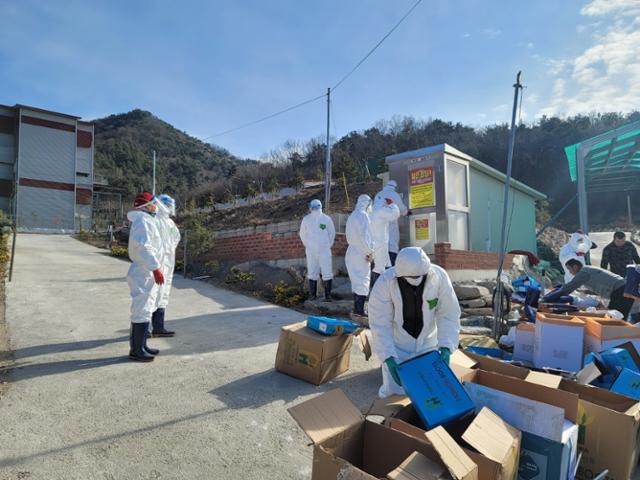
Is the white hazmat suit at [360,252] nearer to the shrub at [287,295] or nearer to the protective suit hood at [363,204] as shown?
the protective suit hood at [363,204]

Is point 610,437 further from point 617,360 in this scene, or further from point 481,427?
point 617,360

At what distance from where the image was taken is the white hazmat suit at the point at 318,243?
7668 mm

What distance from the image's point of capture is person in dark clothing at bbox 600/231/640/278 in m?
7.77

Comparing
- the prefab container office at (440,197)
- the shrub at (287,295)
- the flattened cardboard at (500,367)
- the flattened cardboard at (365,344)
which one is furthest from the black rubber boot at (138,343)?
the prefab container office at (440,197)

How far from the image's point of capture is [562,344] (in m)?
4.04

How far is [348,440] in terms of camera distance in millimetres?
2109

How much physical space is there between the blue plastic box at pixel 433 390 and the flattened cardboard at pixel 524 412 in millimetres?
115

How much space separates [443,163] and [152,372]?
21.8ft

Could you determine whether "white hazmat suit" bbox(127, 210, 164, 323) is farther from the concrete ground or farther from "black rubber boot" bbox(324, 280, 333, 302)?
"black rubber boot" bbox(324, 280, 333, 302)

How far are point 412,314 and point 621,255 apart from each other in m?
6.86

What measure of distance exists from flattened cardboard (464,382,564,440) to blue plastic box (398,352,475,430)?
4.5 inches

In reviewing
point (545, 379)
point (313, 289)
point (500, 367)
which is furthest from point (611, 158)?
point (545, 379)

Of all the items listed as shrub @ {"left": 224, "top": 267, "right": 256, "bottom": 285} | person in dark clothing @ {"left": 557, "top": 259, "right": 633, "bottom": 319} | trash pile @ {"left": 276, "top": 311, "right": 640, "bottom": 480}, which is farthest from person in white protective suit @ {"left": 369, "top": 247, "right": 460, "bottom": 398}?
shrub @ {"left": 224, "top": 267, "right": 256, "bottom": 285}

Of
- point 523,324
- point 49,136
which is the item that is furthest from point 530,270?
point 49,136
